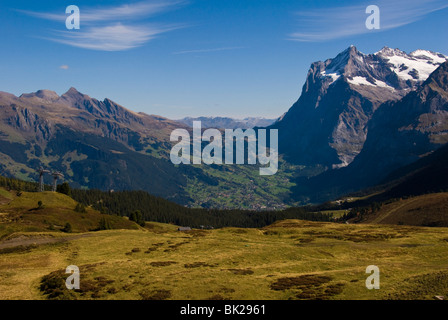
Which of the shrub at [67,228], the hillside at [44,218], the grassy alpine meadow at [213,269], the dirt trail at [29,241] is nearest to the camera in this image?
the grassy alpine meadow at [213,269]

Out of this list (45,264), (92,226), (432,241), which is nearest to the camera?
(45,264)

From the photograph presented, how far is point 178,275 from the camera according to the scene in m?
62.7

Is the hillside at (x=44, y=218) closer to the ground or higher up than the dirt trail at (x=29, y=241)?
higher up

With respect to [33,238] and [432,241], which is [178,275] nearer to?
[33,238]

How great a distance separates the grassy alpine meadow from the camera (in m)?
52.3

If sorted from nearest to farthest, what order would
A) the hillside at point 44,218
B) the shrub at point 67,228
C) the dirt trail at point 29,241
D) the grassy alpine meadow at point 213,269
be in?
the grassy alpine meadow at point 213,269 < the dirt trail at point 29,241 < the hillside at point 44,218 < the shrub at point 67,228

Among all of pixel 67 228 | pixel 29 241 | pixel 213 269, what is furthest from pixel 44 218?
pixel 213 269

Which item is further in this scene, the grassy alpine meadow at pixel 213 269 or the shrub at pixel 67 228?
the shrub at pixel 67 228

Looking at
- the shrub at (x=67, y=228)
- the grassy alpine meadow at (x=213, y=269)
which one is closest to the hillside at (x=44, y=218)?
the shrub at (x=67, y=228)

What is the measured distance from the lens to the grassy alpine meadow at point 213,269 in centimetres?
5228

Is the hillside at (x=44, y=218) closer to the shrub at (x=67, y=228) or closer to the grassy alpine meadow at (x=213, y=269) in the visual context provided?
the shrub at (x=67, y=228)

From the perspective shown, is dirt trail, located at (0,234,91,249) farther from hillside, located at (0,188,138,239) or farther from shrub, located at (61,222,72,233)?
shrub, located at (61,222,72,233)
